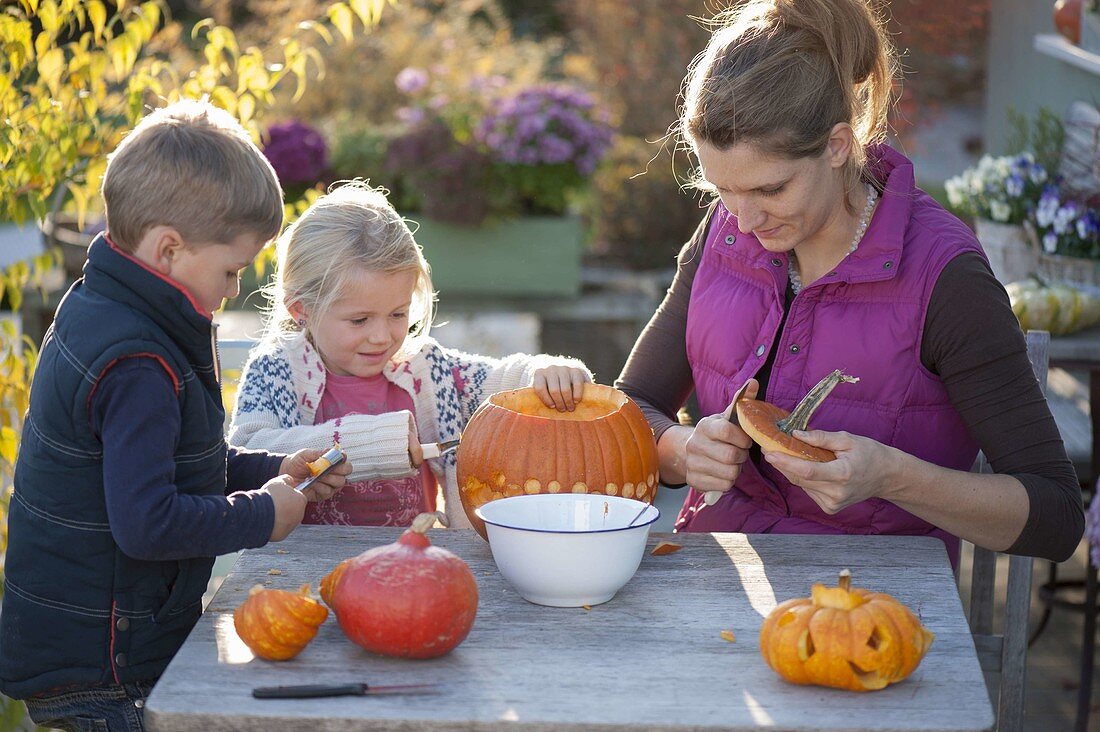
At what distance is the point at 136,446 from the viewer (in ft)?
6.02

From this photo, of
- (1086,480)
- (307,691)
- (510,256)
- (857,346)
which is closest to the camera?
(307,691)

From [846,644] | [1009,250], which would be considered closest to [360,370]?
[846,644]

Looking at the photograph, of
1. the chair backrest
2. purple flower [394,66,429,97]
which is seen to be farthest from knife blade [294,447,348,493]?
purple flower [394,66,429,97]

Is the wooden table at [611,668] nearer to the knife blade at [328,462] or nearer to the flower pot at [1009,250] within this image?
the knife blade at [328,462]

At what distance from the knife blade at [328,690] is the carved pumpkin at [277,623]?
82mm

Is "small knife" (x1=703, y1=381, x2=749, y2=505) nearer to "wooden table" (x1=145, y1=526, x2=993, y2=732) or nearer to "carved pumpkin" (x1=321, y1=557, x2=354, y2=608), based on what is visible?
"wooden table" (x1=145, y1=526, x2=993, y2=732)

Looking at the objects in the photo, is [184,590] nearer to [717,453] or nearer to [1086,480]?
[717,453]

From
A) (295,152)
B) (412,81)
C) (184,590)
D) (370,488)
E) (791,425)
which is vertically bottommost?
(295,152)

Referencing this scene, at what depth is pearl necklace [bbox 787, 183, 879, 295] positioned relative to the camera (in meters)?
2.44

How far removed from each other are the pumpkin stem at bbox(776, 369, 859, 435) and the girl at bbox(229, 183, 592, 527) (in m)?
0.53

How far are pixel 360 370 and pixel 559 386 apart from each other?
0.54 m

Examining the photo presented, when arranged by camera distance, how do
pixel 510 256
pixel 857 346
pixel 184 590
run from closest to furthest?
1. pixel 184 590
2. pixel 857 346
3. pixel 510 256

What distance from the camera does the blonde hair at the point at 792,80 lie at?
224 cm

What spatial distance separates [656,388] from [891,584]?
0.88 meters
